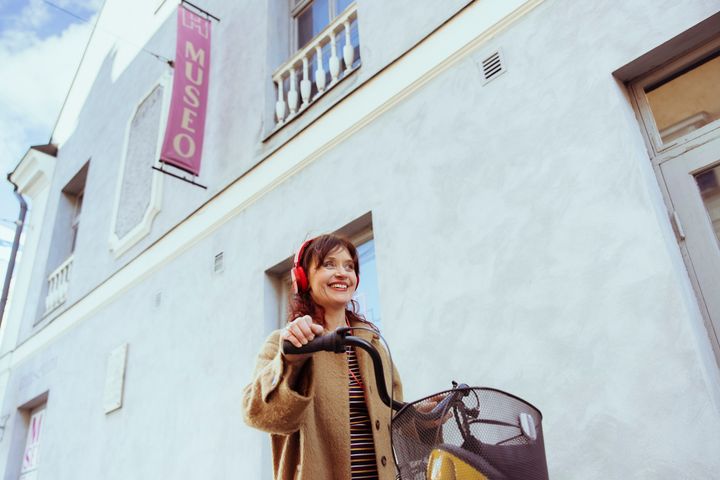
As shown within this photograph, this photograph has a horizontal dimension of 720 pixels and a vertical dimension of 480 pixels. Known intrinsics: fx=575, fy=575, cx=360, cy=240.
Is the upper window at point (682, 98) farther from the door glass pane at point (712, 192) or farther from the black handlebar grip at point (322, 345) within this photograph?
the black handlebar grip at point (322, 345)

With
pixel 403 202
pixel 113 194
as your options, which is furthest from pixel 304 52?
pixel 113 194

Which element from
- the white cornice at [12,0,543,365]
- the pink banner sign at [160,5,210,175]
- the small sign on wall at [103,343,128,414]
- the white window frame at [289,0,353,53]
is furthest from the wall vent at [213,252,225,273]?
the white window frame at [289,0,353,53]

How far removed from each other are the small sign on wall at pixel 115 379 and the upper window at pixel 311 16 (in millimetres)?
3815

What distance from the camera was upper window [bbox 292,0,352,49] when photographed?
5598 mm

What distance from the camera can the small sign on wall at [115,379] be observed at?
19.9ft

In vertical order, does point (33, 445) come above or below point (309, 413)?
above

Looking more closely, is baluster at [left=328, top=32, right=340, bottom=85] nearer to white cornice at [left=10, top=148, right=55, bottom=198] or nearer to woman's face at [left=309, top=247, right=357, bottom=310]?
woman's face at [left=309, top=247, right=357, bottom=310]

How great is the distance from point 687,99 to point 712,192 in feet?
1.66

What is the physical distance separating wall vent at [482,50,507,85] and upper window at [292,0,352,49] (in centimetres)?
253

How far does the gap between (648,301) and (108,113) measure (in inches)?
341

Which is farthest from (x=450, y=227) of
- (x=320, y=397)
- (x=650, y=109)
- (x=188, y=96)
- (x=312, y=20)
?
(x=188, y=96)

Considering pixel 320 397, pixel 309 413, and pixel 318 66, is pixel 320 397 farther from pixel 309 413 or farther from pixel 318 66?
pixel 318 66

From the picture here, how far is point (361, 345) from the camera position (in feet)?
4.61

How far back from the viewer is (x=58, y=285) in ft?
28.9
